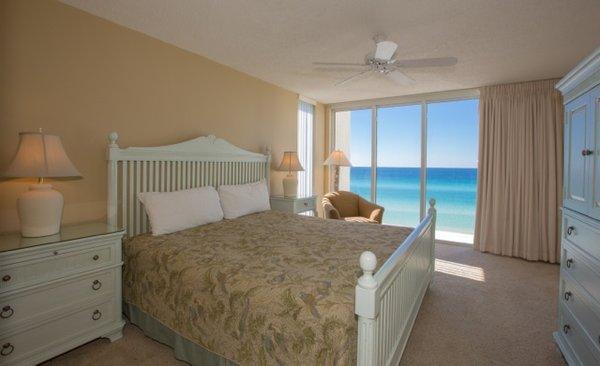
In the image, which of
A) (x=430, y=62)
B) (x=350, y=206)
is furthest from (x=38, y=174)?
(x=350, y=206)

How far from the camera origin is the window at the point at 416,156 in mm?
5020

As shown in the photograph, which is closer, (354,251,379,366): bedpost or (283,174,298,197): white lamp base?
(354,251,379,366): bedpost

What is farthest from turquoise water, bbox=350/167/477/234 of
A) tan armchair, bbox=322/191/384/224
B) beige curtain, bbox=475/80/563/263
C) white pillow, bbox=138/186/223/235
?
white pillow, bbox=138/186/223/235

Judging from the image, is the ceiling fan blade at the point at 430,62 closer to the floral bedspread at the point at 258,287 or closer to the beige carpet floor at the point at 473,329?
the floral bedspread at the point at 258,287

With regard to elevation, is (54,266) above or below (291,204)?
below

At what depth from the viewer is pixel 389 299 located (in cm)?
157

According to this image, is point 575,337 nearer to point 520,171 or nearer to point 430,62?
point 430,62

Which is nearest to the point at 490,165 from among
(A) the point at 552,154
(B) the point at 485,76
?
(A) the point at 552,154

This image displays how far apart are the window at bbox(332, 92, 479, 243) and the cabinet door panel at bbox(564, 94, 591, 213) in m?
2.74

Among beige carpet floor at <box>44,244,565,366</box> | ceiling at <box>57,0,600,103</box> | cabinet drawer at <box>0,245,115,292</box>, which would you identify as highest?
ceiling at <box>57,0,600,103</box>

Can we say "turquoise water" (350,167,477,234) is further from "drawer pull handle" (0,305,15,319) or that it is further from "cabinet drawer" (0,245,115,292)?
"drawer pull handle" (0,305,15,319)

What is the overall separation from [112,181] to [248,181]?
5.54 ft

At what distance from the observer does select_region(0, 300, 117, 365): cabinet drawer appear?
1.70 metres

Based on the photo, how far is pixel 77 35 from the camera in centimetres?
240
